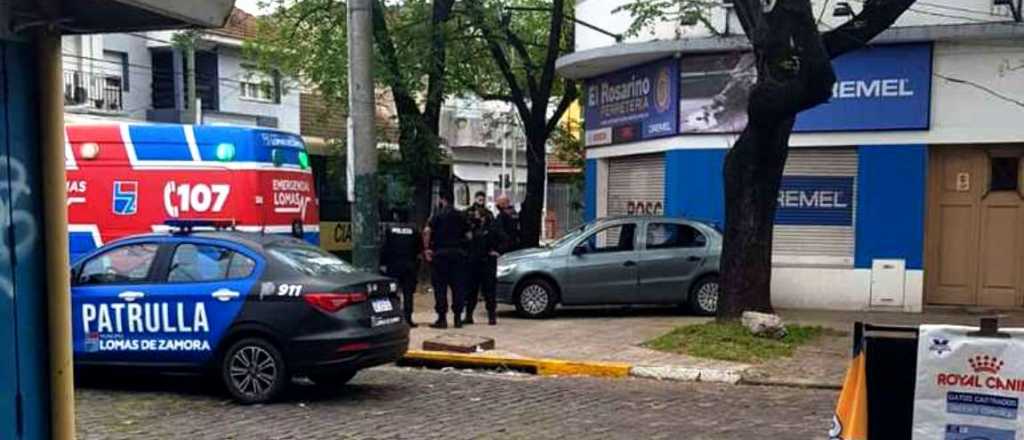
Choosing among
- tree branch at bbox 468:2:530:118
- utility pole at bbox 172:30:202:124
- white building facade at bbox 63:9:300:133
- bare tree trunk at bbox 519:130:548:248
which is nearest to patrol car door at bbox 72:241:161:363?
tree branch at bbox 468:2:530:118

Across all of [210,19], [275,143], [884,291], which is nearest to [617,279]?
[884,291]

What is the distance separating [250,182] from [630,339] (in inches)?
233

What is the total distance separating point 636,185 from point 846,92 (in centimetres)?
Answer: 398

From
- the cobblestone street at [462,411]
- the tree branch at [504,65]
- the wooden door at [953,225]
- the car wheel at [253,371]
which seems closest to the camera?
the cobblestone street at [462,411]

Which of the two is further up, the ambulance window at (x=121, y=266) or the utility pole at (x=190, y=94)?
the utility pole at (x=190, y=94)

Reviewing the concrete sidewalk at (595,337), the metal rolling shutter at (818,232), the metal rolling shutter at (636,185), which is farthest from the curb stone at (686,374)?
the metal rolling shutter at (636,185)

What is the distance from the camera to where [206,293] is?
8.70 m

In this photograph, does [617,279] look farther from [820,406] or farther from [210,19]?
[210,19]

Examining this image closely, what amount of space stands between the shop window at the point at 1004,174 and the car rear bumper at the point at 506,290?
7.34 m

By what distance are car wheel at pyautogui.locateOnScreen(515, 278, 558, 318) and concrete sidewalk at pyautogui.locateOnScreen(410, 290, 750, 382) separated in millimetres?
198

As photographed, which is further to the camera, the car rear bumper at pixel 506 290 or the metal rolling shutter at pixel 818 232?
the metal rolling shutter at pixel 818 232

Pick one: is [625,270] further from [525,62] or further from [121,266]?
[525,62]

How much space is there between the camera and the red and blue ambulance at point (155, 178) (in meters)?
14.3

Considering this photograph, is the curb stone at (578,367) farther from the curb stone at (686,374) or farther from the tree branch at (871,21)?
the tree branch at (871,21)
